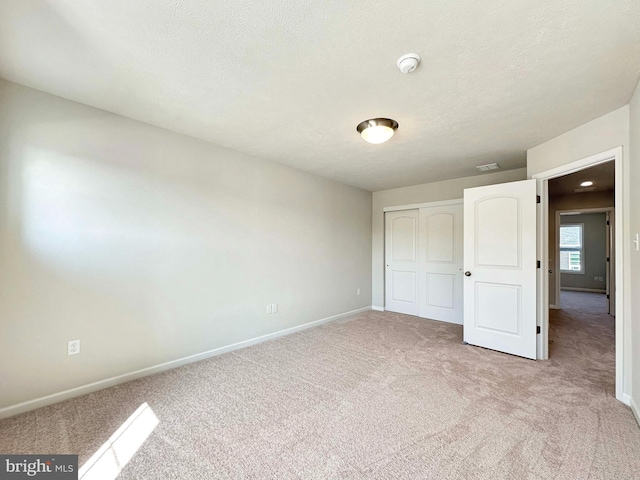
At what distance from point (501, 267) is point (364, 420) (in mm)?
2531

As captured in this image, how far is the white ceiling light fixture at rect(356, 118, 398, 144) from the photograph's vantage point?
8.35 feet

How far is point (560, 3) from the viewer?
4.42 feet

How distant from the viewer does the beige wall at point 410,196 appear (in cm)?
432

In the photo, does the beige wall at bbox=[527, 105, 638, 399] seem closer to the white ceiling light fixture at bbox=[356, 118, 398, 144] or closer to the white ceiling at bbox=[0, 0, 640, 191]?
the white ceiling at bbox=[0, 0, 640, 191]

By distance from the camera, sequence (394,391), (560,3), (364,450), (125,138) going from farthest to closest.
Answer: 1. (125,138)
2. (394,391)
3. (364,450)
4. (560,3)

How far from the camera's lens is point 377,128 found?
8.33 ft

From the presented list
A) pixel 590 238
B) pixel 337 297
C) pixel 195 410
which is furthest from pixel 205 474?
pixel 590 238

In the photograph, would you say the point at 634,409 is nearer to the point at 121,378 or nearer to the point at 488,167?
the point at 488,167

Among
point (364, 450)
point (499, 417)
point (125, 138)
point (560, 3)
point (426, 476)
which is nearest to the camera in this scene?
point (560, 3)

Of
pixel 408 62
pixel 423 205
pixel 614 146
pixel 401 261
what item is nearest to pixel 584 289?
pixel 401 261

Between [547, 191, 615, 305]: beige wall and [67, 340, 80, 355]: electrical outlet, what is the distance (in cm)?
749

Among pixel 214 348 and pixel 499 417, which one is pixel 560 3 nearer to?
pixel 499 417

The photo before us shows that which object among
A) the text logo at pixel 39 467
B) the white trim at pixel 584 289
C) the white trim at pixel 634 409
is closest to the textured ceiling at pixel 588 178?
the white trim at pixel 634 409

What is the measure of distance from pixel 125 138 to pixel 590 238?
437 inches
